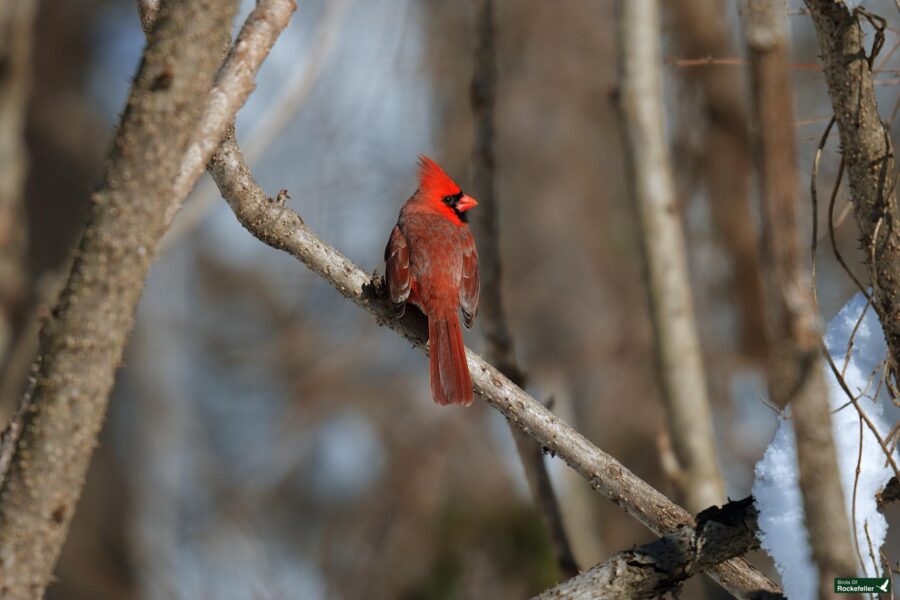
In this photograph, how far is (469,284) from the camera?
3.42 m

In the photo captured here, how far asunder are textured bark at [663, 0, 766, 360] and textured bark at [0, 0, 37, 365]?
13.4 feet

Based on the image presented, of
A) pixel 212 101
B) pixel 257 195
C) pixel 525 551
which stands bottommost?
pixel 212 101

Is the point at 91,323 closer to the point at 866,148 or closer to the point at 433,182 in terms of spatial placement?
Result: the point at 866,148

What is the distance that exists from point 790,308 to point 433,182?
288 cm

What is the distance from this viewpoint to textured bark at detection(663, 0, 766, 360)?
553 centimetres

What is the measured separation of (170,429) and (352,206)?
4.97m

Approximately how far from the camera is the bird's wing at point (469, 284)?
336 centimetres

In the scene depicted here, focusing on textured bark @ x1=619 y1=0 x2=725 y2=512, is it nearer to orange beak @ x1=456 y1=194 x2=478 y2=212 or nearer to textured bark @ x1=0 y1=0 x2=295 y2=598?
orange beak @ x1=456 y1=194 x2=478 y2=212

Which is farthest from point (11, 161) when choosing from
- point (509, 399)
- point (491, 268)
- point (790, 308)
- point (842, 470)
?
point (790, 308)

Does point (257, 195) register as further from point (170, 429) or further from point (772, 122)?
point (170, 429)

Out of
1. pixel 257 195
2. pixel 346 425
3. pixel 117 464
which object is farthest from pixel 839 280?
pixel 117 464

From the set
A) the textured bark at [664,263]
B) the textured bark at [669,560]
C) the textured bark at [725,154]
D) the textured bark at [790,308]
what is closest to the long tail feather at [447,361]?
the textured bark at [669,560]

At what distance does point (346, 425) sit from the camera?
7.52 metres

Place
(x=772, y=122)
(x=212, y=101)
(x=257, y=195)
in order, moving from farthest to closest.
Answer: (x=257, y=195)
(x=212, y=101)
(x=772, y=122)
